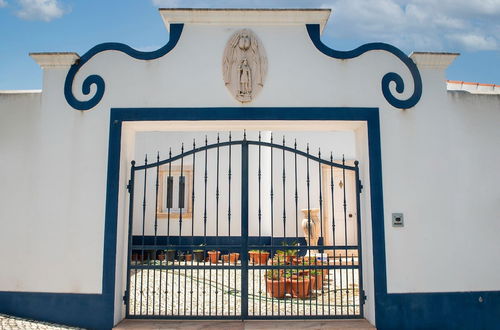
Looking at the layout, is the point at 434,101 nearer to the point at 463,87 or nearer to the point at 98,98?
the point at 98,98

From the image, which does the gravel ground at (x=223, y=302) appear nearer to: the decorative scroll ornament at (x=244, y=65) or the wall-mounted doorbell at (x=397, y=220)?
the wall-mounted doorbell at (x=397, y=220)

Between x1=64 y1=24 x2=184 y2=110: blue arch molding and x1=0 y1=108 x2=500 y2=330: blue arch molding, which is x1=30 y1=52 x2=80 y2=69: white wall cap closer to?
x1=64 y1=24 x2=184 y2=110: blue arch molding

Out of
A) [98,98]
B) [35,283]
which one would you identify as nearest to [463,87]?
[98,98]

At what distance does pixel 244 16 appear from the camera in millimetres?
5324

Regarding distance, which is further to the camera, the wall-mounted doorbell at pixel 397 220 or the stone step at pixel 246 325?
the wall-mounted doorbell at pixel 397 220

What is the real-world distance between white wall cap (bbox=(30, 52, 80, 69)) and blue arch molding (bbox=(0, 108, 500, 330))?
0.86m

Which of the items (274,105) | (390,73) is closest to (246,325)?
(274,105)

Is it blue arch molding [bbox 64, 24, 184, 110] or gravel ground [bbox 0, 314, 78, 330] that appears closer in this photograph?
gravel ground [bbox 0, 314, 78, 330]

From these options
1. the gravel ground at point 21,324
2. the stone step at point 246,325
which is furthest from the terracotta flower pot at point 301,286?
the gravel ground at point 21,324

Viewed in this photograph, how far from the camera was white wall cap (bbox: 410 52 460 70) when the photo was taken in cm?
527

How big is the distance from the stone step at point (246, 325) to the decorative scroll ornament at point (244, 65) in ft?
8.97

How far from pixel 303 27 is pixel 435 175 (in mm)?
2508

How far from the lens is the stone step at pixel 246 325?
4887mm

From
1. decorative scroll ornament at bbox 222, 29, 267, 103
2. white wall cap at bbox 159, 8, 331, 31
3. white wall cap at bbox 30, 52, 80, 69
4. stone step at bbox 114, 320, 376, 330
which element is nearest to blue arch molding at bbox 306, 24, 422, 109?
white wall cap at bbox 159, 8, 331, 31
